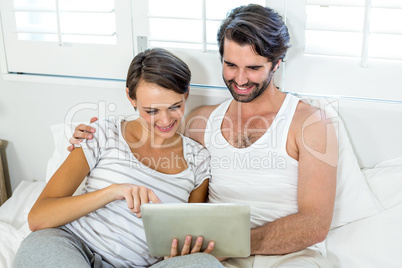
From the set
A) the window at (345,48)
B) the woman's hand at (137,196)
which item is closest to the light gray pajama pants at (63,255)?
the woman's hand at (137,196)

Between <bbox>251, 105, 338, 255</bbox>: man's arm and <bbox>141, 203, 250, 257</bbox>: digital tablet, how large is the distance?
20 cm

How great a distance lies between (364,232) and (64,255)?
0.84 m

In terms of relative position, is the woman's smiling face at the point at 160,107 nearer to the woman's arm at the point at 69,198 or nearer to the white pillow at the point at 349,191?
the woman's arm at the point at 69,198

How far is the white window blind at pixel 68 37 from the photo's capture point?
169 cm

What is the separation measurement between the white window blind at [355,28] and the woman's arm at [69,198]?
28.2 inches

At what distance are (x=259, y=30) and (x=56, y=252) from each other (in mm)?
794

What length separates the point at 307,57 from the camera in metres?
1.52

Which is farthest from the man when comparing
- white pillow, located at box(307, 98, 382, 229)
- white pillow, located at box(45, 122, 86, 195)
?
white pillow, located at box(45, 122, 86, 195)

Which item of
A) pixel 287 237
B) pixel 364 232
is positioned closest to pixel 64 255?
pixel 287 237

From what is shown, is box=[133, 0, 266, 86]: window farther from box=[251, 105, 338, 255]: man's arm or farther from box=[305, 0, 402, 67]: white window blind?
box=[251, 105, 338, 255]: man's arm

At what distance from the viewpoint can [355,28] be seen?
1.42m

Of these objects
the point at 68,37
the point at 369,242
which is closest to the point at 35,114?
the point at 68,37

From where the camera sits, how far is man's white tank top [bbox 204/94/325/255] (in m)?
1.42

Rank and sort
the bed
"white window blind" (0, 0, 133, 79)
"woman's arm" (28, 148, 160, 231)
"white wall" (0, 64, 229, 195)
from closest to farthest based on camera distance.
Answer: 1. "woman's arm" (28, 148, 160, 231)
2. the bed
3. "white window blind" (0, 0, 133, 79)
4. "white wall" (0, 64, 229, 195)
